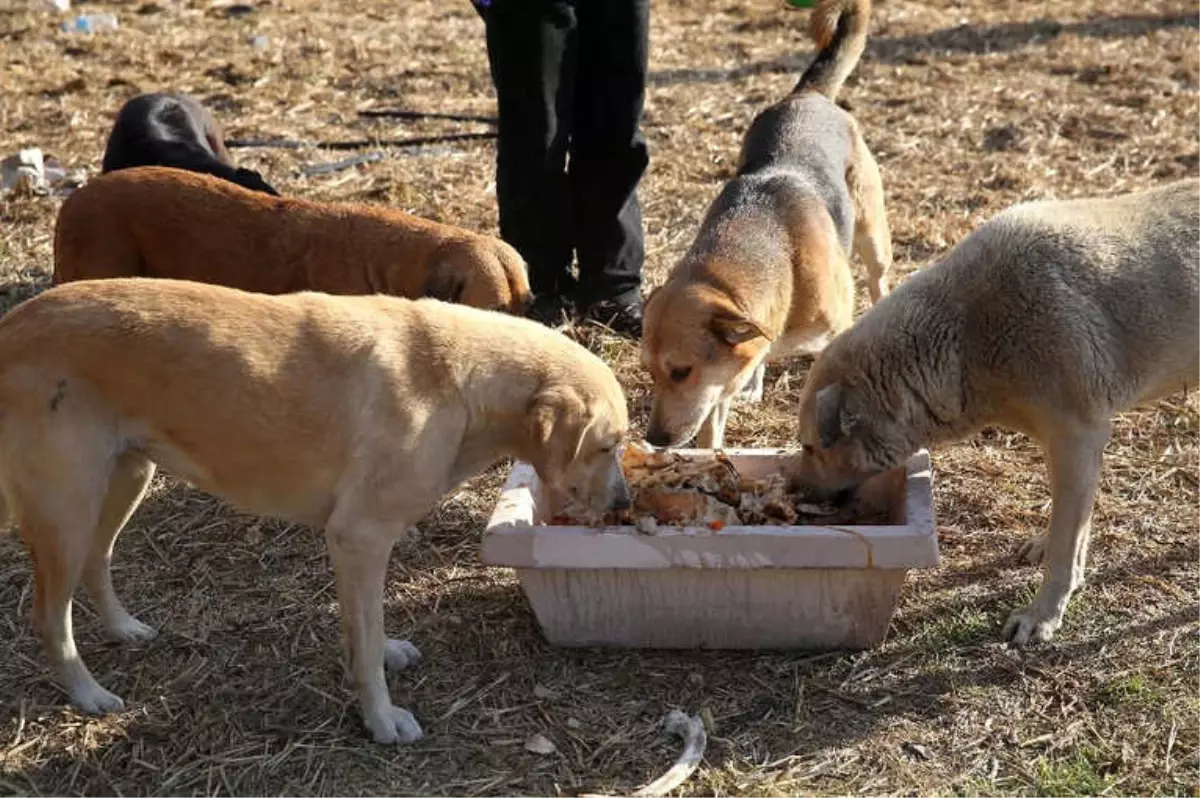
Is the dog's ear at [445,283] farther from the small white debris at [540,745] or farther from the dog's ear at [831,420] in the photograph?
the small white debris at [540,745]

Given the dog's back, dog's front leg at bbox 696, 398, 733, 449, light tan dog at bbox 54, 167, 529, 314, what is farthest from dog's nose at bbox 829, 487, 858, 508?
light tan dog at bbox 54, 167, 529, 314

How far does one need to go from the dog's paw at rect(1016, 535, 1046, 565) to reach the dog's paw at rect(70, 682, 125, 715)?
306 centimetres

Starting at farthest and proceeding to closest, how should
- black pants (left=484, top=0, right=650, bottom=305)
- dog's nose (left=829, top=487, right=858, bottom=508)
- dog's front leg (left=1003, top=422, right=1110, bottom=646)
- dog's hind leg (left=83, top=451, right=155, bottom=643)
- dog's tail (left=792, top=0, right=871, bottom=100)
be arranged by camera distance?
dog's tail (left=792, top=0, right=871, bottom=100), black pants (left=484, top=0, right=650, bottom=305), dog's nose (left=829, top=487, right=858, bottom=508), dog's front leg (left=1003, top=422, right=1110, bottom=646), dog's hind leg (left=83, top=451, right=155, bottom=643)

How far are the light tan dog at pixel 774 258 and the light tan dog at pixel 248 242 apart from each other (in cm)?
79

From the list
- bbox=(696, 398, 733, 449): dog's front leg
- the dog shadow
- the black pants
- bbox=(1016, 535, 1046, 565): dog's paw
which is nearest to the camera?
bbox=(1016, 535, 1046, 565): dog's paw

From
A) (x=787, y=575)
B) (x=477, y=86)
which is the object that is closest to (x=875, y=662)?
(x=787, y=575)

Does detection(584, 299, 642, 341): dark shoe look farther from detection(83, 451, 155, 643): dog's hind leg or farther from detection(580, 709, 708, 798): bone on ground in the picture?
detection(580, 709, 708, 798): bone on ground

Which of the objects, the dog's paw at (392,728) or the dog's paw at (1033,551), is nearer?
the dog's paw at (392,728)

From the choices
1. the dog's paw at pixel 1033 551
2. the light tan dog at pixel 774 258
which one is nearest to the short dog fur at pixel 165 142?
the light tan dog at pixel 774 258

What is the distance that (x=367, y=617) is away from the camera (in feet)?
12.5

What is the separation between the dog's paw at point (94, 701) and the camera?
13.3 feet

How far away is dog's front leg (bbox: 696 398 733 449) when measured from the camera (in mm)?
5660

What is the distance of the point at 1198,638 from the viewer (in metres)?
4.40

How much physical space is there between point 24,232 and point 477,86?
4.11 meters
